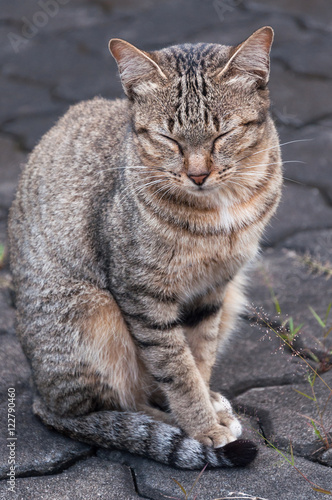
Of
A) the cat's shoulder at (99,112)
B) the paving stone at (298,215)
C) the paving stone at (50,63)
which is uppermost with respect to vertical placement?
the paving stone at (50,63)

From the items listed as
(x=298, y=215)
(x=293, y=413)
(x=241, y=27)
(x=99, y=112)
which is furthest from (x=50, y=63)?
(x=293, y=413)

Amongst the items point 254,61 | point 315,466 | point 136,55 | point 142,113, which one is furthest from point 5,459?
point 254,61

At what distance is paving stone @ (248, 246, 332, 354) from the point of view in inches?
130

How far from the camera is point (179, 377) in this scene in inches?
105

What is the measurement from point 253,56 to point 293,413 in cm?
149

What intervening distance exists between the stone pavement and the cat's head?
0.67 meters

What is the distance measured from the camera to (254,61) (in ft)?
8.18

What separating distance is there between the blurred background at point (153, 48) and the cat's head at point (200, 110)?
6.07ft

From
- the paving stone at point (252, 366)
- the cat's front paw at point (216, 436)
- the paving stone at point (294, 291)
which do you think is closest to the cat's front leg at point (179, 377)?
the cat's front paw at point (216, 436)

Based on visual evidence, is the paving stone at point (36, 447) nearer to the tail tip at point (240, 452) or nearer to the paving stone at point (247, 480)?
the paving stone at point (247, 480)

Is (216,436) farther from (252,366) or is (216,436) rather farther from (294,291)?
(294,291)

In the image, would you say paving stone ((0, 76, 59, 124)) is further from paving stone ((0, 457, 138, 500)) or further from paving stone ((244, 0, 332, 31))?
paving stone ((0, 457, 138, 500))

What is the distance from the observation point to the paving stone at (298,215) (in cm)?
430

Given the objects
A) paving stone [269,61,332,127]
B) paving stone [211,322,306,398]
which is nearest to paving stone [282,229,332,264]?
paving stone [211,322,306,398]
